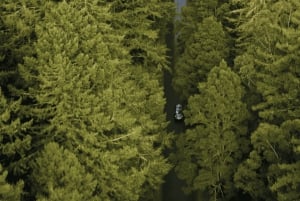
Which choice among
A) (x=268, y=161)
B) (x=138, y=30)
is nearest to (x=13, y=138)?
(x=138, y=30)

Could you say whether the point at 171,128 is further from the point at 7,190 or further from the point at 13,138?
the point at 7,190

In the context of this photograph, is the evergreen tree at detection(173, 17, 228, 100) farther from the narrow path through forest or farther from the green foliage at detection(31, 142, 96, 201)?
the green foliage at detection(31, 142, 96, 201)

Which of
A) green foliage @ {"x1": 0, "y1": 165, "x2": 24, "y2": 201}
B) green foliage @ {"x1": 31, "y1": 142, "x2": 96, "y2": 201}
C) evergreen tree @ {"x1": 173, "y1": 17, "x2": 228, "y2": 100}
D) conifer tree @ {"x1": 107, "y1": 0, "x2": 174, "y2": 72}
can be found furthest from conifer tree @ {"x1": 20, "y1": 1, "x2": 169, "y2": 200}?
evergreen tree @ {"x1": 173, "y1": 17, "x2": 228, "y2": 100}

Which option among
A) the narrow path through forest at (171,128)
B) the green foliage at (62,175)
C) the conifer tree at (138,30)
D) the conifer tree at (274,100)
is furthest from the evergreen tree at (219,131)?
the green foliage at (62,175)

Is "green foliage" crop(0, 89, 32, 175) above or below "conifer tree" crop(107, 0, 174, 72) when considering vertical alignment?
below

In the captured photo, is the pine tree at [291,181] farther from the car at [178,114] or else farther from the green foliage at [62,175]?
the car at [178,114]

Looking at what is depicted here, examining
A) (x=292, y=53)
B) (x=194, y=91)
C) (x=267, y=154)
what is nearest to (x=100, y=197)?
(x=267, y=154)

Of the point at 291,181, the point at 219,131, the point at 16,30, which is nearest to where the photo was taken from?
the point at 16,30
